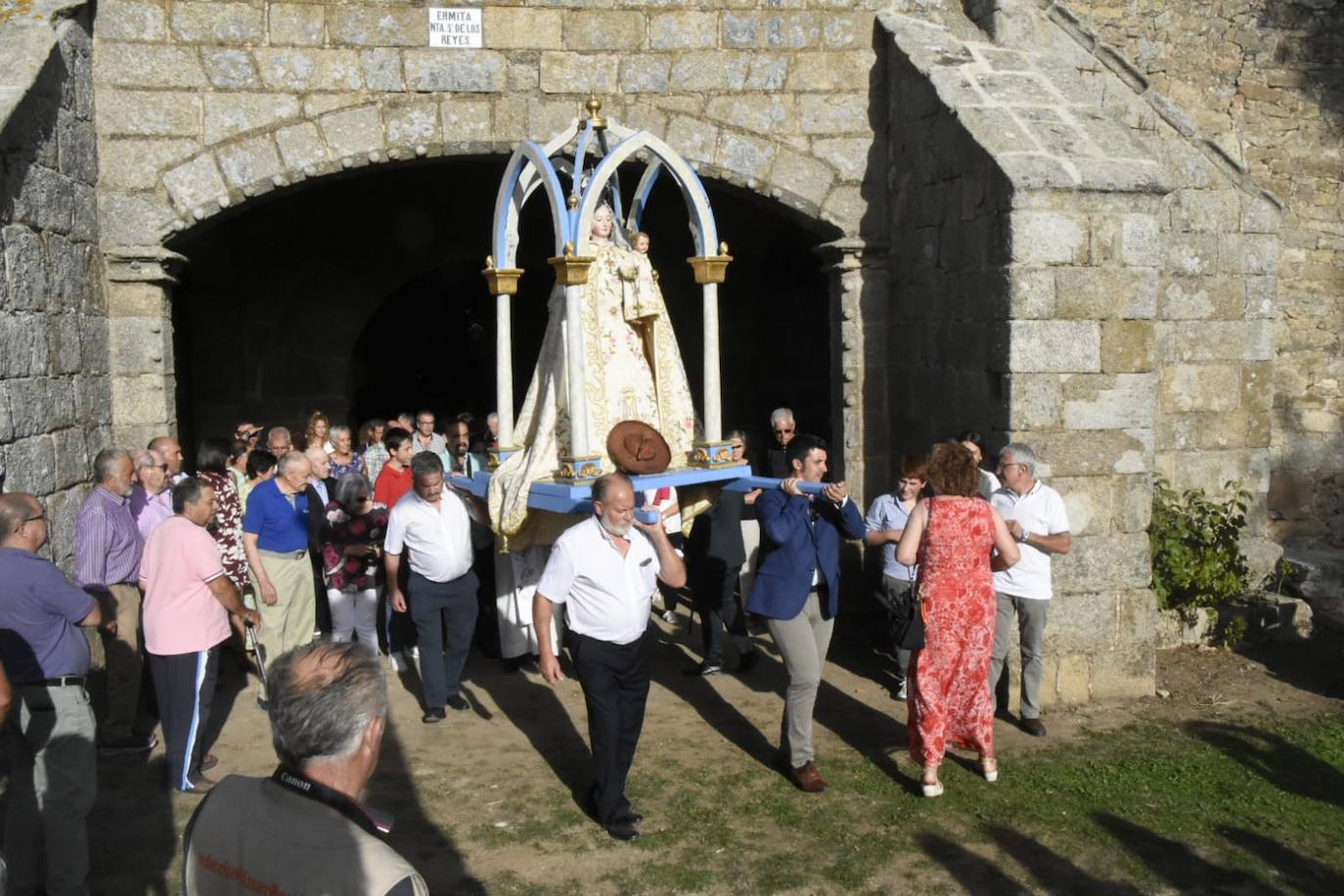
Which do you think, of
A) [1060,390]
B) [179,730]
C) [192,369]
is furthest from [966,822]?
[192,369]

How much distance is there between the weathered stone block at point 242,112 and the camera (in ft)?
22.7

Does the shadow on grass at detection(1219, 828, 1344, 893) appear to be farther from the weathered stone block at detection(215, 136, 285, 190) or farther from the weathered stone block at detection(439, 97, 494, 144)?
the weathered stone block at detection(215, 136, 285, 190)

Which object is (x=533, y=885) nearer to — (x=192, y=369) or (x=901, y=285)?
(x=901, y=285)

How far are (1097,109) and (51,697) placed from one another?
19.0 ft

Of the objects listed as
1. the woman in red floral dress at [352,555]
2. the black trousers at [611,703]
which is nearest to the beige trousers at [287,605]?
the woman in red floral dress at [352,555]

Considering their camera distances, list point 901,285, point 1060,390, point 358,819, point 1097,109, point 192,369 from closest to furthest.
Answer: point 358,819 → point 1060,390 → point 1097,109 → point 901,285 → point 192,369

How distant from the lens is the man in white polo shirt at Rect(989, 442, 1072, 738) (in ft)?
18.1

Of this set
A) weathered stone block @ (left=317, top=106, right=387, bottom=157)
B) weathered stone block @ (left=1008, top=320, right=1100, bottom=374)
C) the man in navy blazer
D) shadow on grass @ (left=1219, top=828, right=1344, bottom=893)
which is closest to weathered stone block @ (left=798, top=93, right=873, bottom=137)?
weathered stone block @ (left=1008, top=320, right=1100, bottom=374)

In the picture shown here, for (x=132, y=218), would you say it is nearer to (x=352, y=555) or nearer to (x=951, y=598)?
(x=352, y=555)

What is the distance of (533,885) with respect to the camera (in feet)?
13.8

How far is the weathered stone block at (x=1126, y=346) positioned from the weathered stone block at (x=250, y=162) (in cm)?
466

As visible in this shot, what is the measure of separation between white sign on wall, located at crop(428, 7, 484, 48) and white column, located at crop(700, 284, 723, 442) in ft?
7.79

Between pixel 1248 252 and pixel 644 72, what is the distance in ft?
13.4

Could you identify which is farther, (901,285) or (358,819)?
(901,285)
